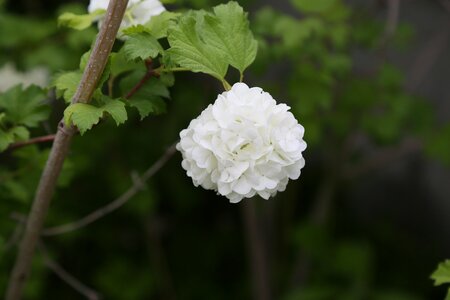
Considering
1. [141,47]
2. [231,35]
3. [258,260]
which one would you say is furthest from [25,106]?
[258,260]

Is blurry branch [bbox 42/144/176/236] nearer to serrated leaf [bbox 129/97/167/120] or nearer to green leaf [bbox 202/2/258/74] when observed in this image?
serrated leaf [bbox 129/97/167/120]

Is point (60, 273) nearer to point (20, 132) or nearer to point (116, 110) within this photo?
point (20, 132)

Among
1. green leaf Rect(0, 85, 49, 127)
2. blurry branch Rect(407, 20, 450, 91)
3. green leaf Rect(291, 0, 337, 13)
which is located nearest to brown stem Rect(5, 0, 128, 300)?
green leaf Rect(0, 85, 49, 127)

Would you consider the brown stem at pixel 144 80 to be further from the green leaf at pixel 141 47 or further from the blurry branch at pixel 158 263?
the blurry branch at pixel 158 263

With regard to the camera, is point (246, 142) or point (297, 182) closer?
point (246, 142)

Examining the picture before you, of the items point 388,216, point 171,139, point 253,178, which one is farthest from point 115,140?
point 253,178

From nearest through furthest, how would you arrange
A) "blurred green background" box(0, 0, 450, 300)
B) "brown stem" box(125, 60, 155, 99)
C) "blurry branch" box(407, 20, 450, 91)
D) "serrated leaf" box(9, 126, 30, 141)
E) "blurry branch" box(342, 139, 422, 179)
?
1. "brown stem" box(125, 60, 155, 99)
2. "serrated leaf" box(9, 126, 30, 141)
3. "blurred green background" box(0, 0, 450, 300)
4. "blurry branch" box(342, 139, 422, 179)
5. "blurry branch" box(407, 20, 450, 91)
